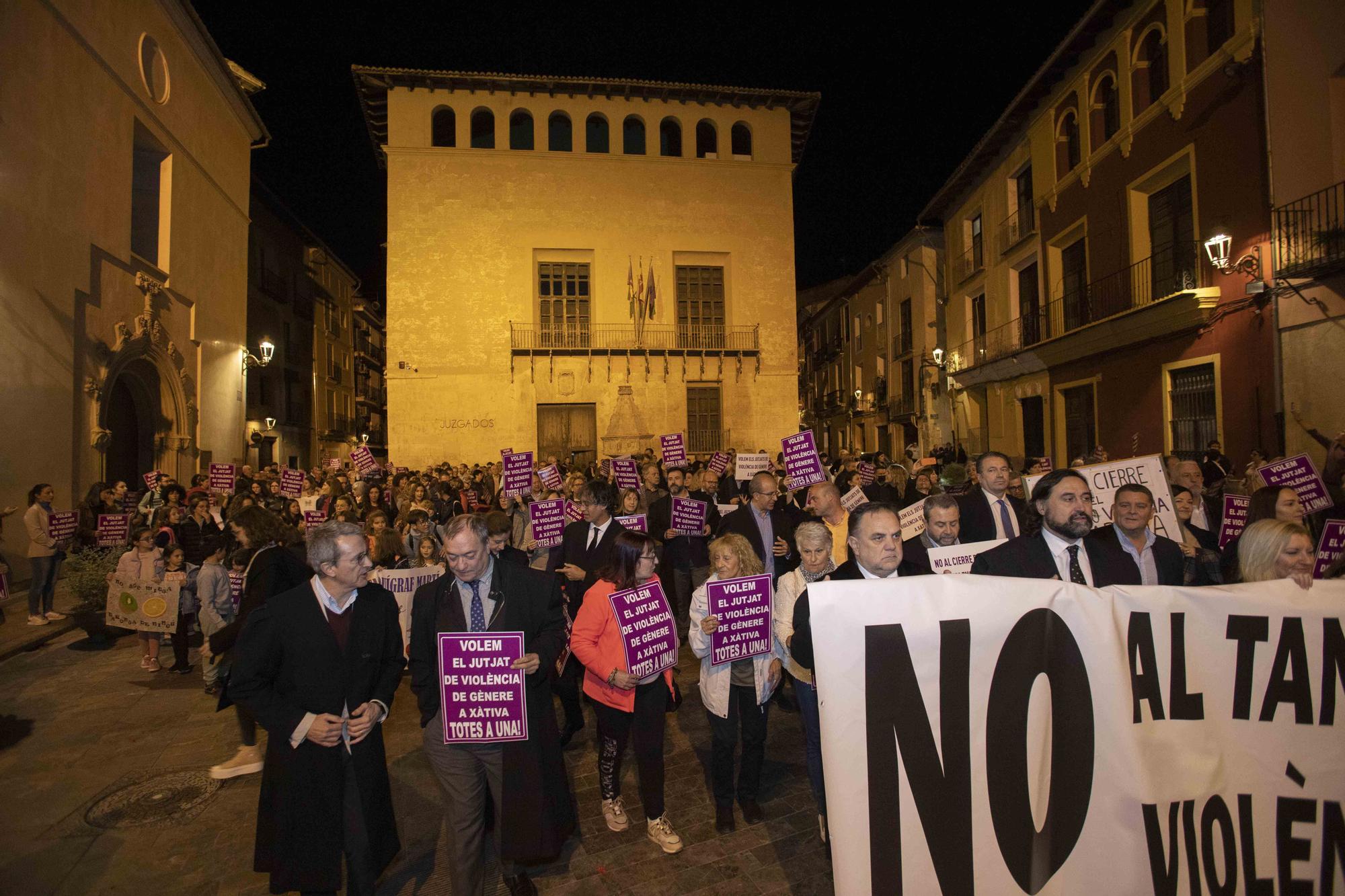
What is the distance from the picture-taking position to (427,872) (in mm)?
3871

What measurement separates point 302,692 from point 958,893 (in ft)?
9.34

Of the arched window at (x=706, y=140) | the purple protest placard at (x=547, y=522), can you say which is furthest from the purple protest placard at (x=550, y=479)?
the arched window at (x=706, y=140)

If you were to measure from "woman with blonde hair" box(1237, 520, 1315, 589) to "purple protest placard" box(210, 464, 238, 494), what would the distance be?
14.1 meters

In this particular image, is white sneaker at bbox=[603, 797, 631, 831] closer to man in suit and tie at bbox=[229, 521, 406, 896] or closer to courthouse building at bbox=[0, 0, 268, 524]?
man in suit and tie at bbox=[229, 521, 406, 896]

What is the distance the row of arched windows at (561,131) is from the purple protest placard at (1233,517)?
2436cm

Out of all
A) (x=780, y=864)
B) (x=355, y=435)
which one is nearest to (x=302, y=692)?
(x=780, y=864)

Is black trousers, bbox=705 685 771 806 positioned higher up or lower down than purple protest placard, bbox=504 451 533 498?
lower down

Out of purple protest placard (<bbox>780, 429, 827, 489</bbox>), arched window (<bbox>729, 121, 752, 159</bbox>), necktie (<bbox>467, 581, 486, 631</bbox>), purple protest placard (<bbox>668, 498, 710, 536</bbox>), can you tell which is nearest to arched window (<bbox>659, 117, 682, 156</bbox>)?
arched window (<bbox>729, 121, 752, 159</bbox>)

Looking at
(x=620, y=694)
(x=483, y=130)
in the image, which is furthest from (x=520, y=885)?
(x=483, y=130)

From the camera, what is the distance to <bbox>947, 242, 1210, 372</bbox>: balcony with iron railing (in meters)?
13.5

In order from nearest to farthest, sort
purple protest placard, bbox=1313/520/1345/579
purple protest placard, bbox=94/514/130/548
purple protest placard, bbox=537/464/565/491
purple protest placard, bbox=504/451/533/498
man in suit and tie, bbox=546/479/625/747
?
purple protest placard, bbox=1313/520/1345/579, man in suit and tie, bbox=546/479/625/747, purple protest placard, bbox=94/514/130/548, purple protest placard, bbox=504/451/533/498, purple protest placard, bbox=537/464/565/491

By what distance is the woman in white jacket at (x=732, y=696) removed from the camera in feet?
13.5

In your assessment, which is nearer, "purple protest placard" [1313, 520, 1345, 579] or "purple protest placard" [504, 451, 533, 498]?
"purple protest placard" [1313, 520, 1345, 579]

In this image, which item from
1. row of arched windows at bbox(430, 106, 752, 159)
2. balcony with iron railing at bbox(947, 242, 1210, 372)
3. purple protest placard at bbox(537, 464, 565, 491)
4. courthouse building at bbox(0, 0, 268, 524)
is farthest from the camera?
row of arched windows at bbox(430, 106, 752, 159)
